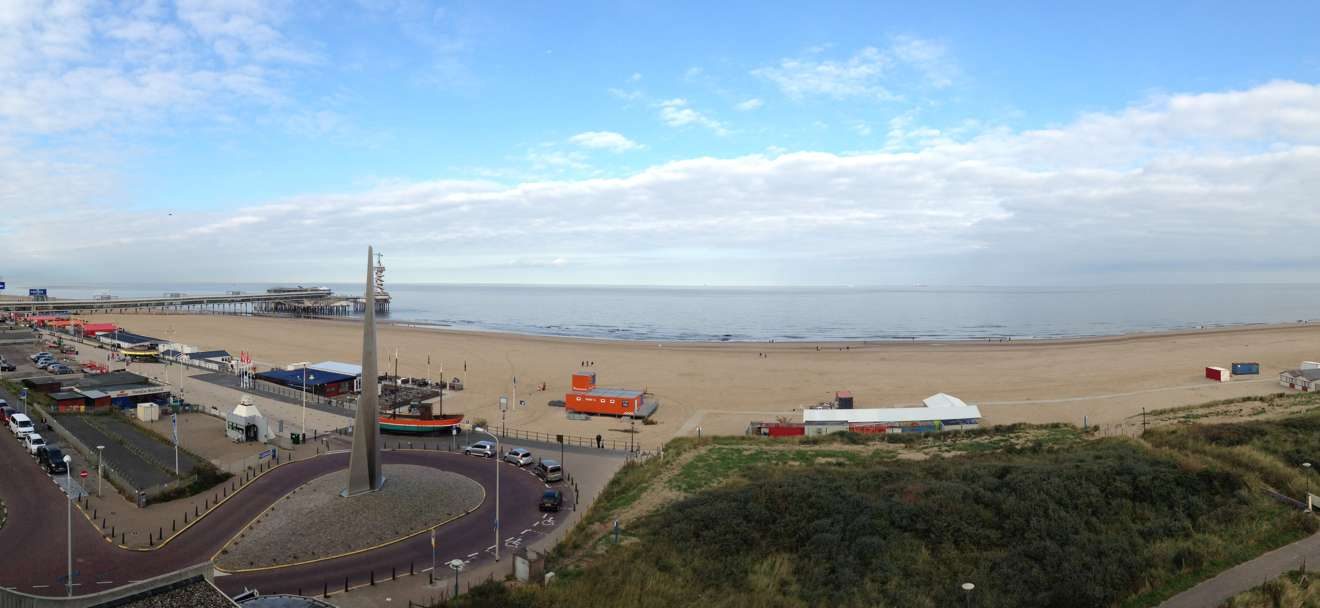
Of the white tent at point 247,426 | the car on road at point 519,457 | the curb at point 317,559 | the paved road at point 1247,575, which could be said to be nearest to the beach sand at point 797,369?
the car on road at point 519,457

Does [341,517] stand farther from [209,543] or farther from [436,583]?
Answer: [436,583]

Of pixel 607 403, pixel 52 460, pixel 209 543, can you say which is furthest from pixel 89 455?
pixel 607 403

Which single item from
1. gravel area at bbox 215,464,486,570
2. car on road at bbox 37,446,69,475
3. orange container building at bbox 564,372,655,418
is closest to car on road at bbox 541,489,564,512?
gravel area at bbox 215,464,486,570

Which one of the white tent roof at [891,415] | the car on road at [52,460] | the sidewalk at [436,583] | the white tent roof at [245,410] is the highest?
the white tent roof at [245,410]

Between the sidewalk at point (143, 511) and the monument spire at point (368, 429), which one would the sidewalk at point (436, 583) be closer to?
the monument spire at point (368, 429)

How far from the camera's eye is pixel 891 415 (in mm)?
41406

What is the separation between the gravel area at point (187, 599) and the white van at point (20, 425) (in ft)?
95.4

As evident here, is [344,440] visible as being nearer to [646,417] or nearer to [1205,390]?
[646,417]

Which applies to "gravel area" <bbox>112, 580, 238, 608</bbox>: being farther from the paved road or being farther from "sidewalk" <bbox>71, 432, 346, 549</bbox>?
the paved road

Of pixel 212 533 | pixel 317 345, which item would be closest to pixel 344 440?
pixel 212 533

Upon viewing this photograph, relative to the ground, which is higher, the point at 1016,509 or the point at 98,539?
the point at 1016,509

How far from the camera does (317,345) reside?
87312mm

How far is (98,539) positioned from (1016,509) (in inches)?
1210

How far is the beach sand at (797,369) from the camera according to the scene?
47.4m
